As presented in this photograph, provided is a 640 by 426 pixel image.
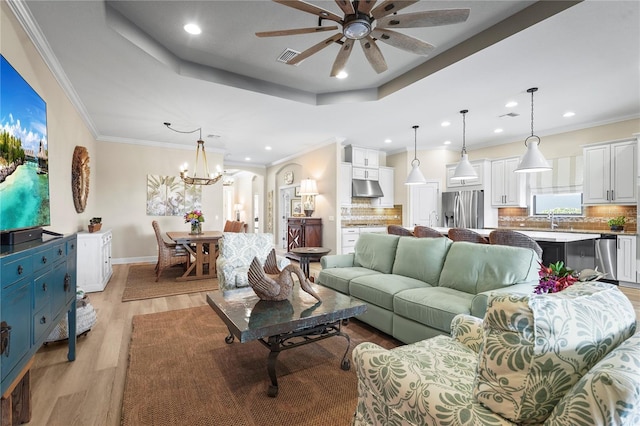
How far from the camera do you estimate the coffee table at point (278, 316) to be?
75.7 inches

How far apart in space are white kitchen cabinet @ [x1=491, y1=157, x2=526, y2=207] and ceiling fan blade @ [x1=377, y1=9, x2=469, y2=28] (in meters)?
5.10

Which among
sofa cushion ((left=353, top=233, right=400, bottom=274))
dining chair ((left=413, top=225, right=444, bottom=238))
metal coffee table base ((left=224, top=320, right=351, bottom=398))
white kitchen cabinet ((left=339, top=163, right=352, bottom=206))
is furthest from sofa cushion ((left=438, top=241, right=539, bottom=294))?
white kitchen cabinet ((left=339, top=163, right=352, bottom=206))

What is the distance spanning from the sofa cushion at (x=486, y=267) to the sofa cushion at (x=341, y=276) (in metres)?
0.88

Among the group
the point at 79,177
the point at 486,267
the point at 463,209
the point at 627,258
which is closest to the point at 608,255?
the point at 627,258

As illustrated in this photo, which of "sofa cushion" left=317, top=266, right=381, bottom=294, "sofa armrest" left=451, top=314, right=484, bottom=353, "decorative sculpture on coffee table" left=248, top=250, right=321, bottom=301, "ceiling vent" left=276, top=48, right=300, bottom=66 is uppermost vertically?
"ceiling vent" left=276, top=48, right=300, bottom=66

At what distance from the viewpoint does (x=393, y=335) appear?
2719mm

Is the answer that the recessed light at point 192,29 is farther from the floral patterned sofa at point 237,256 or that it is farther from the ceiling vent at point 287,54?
the floral patterned sofa at point 237,256

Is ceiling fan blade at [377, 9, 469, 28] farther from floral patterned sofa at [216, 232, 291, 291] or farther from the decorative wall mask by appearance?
the decorative wall mask

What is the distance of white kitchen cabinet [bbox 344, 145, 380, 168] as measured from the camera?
7.23 meters

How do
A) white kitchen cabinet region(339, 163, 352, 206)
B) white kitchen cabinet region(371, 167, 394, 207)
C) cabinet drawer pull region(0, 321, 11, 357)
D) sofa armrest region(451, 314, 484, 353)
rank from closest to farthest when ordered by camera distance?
1. cabinet drawer pull region(0, 321, 11, 357)
2. sofa armrest region(451, 314, 484, 353)
3. white kitchen cabinet region(339, 163, 352, 206)
4. white kitchen cabinet region(371, 167, 394, 207)

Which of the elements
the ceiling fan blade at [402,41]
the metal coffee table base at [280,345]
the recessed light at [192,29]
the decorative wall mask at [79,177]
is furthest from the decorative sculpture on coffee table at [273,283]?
the decorative wall mask at [79,177]

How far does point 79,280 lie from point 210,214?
360cm

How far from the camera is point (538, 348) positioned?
2.79 feet

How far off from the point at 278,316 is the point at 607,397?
5.59 feet
